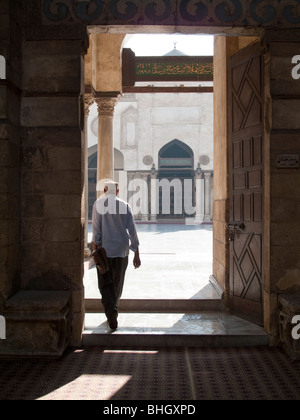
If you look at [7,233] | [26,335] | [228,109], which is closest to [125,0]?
[228,109]

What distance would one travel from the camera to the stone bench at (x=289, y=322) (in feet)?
10.5

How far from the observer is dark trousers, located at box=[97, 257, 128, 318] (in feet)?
12.2

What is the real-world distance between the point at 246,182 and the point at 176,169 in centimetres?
1777

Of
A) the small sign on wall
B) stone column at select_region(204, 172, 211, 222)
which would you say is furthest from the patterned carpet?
stone column at select_region(204, 172, 211, 222)

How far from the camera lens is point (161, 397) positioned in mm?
2559

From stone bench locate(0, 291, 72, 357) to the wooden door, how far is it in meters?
1.84

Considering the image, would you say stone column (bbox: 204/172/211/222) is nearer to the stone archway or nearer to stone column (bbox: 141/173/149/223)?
stone column (bbox: 141/173/149/223)

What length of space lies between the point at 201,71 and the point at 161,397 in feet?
31.2

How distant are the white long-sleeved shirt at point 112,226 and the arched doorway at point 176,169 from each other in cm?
1767

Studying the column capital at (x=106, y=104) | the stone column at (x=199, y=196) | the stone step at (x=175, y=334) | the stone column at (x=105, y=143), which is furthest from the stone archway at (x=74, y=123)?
the stone column at (x=199, y=196)

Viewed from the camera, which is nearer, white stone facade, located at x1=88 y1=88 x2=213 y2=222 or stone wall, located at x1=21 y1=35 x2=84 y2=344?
stone wall, located at x1=21 y1=35 x2=84 y2=344

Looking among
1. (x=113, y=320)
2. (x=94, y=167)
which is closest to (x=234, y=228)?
(x=113, y=320)
